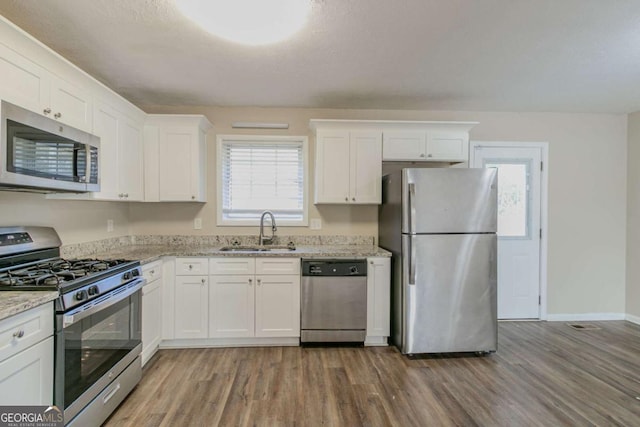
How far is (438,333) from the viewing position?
2.75m

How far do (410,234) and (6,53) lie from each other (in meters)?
2.89

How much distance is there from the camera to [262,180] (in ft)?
11.7

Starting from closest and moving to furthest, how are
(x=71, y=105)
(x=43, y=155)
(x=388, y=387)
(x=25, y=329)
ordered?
(x=25, y=329)
(x=43, y=155)
(x=71, y=105)
(x=388, y=387)

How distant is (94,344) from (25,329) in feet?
1.62

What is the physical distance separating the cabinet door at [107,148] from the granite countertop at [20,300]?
41.9 inches

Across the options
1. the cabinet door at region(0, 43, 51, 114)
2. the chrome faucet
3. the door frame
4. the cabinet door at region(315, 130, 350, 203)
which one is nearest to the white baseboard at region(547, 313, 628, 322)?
the door frame

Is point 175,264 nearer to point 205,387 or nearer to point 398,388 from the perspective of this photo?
point 205,387

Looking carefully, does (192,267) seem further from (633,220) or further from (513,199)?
(633,220)

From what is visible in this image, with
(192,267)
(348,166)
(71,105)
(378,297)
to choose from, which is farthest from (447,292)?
(71,105)

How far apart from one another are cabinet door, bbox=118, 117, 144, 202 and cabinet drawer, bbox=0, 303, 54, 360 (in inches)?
59.2

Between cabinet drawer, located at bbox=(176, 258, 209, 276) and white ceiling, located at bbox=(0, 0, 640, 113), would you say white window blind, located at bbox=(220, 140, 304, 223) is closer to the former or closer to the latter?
white ceiling, located at bbox=(0, 0, 640, 113)

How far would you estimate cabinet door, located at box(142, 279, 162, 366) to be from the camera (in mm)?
2510

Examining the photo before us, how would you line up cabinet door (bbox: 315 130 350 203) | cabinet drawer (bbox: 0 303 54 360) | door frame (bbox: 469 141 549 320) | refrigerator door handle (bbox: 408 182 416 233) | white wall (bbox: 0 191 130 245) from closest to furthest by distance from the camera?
1. cabinet drawer (bbox: 0 303 54 360)
2. white wall (bbox: 0 191 130 245)
3. refrigerator door handle (bbox: 408 182 416 233)
4. cabinet door (bbox: 315 130 350 203)
5. door frame (bbox: 469 141 549 320)

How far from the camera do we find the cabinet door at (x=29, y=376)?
1.27 m
